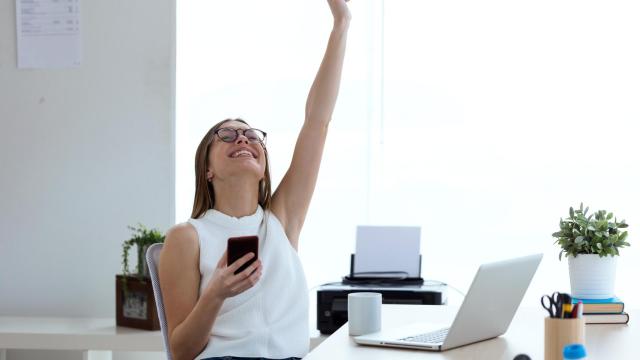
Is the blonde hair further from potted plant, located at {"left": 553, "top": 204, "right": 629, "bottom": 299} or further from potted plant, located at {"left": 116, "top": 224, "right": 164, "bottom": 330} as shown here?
potted plant, located at {"left": 116, "top": 224, "right": 164, "bottom": 330}

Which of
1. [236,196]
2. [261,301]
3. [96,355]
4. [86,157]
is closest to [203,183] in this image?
[236,196]

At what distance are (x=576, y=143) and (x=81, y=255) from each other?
86.2 inches

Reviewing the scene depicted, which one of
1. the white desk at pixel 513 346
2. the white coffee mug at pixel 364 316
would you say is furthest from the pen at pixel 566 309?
the white coffee mug at pixel 364 316

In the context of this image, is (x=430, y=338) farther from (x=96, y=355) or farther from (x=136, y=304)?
(x=96, y=355)

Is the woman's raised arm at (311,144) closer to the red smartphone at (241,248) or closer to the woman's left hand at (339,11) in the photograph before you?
the woman's left hand at (339,11)

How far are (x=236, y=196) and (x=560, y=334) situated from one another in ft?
3.27

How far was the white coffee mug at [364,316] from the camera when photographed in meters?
1.92

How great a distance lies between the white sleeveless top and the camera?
2.04 meters

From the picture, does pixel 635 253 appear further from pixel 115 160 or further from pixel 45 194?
pixel 45 194

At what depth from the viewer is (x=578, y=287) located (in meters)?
2.12

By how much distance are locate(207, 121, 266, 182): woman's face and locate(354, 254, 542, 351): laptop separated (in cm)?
58

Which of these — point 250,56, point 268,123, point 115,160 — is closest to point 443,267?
point 268,123

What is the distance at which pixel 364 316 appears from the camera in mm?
1919

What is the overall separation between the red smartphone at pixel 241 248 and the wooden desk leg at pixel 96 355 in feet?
5.21
